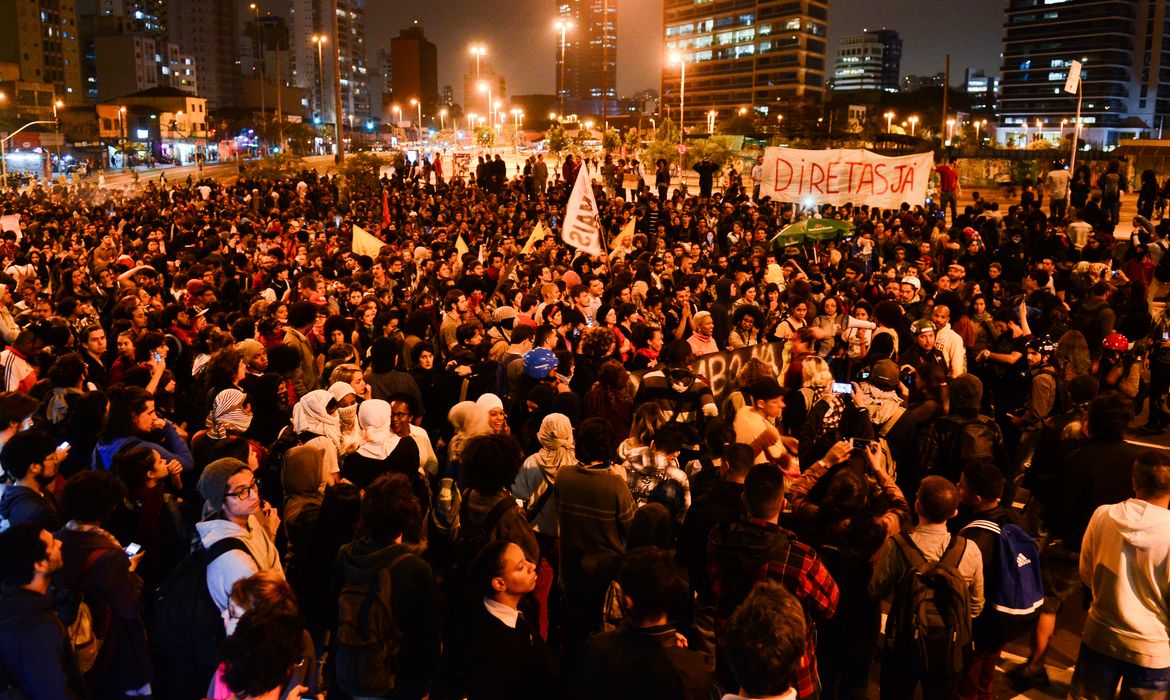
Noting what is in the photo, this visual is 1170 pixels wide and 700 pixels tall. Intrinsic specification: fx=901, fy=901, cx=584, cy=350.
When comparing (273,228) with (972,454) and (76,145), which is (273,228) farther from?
(76,145)

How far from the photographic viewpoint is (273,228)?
1719 cm

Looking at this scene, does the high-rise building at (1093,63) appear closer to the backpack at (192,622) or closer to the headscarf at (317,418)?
the headscarf at (317,418)

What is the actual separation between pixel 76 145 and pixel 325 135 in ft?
103

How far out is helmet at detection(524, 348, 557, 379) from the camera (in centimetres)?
666

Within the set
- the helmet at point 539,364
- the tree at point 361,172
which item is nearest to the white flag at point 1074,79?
the helmet at point 539,364

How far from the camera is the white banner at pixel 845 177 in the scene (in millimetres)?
14992

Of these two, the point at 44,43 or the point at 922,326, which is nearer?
the point at 922,326

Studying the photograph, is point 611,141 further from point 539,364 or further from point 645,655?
point 645,655

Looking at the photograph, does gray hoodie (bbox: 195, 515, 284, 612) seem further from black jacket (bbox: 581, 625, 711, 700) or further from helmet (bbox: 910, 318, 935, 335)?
helmet (bbox: 910, 318, 935, 335)

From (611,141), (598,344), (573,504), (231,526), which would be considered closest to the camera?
(231,526)

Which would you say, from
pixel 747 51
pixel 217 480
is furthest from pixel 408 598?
pixel 747 51

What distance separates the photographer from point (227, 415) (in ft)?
19.5

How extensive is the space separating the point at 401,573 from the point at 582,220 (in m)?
8.76

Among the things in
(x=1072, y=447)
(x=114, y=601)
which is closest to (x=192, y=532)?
(x=114, y=601)
